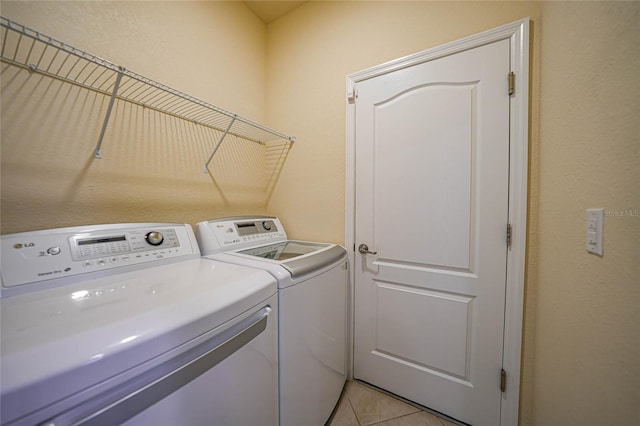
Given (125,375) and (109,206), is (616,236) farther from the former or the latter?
(109,206)

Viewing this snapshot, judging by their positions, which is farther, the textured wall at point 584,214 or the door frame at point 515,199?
the door frame at point 515,199

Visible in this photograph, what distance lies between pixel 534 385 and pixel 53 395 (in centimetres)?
182

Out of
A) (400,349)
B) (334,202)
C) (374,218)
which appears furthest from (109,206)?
(400,349)

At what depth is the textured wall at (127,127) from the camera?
900 millimetres

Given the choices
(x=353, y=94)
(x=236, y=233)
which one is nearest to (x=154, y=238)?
(x=236, y=233)

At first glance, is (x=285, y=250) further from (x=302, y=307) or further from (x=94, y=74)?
(x=94, y=74)

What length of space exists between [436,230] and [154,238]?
1551 millimetres

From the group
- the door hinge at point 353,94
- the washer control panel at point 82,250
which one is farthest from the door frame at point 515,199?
the washer control panel at point 82,250

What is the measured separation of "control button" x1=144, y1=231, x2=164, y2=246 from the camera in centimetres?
109

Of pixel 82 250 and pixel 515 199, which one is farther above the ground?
pixel 515 199

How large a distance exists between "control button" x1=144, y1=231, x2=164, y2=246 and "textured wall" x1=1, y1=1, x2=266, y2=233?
0.20 metres

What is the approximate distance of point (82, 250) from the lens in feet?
2.91

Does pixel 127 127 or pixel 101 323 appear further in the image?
Answer: pixel 127 127

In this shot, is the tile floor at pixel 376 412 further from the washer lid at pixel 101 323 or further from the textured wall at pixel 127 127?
the textured wall at pixel 127 127
